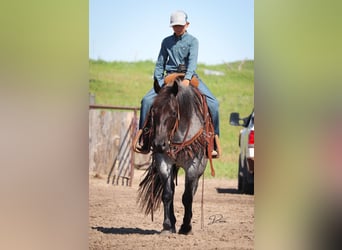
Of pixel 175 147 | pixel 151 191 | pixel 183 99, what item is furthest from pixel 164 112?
pixel 151 191

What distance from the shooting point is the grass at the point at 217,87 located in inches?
225

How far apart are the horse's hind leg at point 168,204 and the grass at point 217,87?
308 mm

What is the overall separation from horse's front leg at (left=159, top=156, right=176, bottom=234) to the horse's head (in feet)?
0.68

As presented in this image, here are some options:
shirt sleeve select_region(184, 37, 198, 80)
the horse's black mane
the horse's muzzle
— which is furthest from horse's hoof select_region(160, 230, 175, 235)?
shirt sleeve select_region(184, 37, 198, 80)

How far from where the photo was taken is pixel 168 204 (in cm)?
581

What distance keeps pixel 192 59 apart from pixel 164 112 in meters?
0.47

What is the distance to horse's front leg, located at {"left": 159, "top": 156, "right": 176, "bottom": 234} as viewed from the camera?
580cm

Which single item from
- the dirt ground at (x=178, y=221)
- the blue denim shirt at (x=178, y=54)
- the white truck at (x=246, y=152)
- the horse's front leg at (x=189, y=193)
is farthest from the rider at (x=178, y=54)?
the dirt ground at (x=178, y=221)

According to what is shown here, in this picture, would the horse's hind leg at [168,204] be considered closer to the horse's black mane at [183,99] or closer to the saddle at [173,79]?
the horse's black mane at [183,99]

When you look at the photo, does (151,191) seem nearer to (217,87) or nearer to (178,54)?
(217,87)
